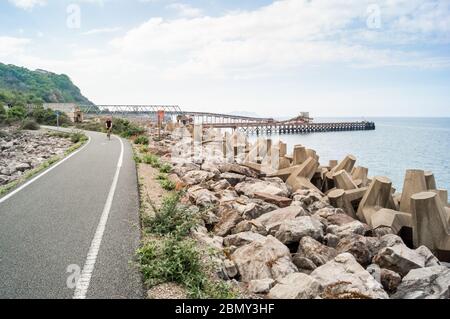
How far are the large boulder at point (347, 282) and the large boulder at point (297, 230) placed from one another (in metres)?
1.45

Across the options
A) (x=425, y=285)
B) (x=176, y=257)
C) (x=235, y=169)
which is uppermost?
(x=235, y=169)

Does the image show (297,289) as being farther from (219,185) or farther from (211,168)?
(211,168)

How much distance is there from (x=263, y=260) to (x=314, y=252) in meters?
1.18

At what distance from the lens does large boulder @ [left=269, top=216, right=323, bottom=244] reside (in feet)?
24.2

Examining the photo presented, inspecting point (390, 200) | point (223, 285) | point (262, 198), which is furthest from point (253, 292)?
point (390, 200)

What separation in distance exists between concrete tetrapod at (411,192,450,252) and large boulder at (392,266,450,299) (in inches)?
122

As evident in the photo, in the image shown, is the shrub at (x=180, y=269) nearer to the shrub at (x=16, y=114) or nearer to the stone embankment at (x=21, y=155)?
the stone embankment at (x=21, y=155)

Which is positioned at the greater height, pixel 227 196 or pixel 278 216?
pixel 227 196

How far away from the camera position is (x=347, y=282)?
522 cm

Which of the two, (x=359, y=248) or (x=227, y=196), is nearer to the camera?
(x=359, y=248)

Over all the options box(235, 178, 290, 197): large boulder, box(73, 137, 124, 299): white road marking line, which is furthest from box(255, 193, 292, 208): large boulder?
box(73, 137, 124, 299): white road marking line

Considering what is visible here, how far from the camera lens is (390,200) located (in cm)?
1137

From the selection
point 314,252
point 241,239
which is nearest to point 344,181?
point 314,252
